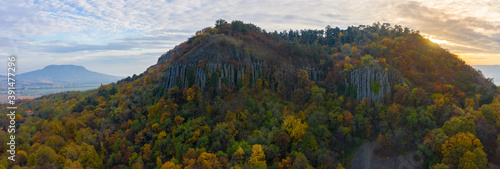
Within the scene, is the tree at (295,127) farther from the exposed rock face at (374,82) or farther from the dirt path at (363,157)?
the exposed rock face at (374,82)

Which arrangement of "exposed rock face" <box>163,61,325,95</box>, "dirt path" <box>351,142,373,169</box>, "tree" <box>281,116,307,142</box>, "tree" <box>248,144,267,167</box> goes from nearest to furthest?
"tree" <box>248,144,267,167</box>
"dirt path" <box>351,142,373,169</box>
"tree" <box>281,116,307,142</box>
"exposed rock face" <box>163,61,325,95</box>

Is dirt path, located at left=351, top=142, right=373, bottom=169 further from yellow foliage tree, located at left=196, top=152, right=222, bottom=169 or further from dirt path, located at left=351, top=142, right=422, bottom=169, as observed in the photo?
yellow foliage tree, located at left=196, top=152, right=222, bottom=169

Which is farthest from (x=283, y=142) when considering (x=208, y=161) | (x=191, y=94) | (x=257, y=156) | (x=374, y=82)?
(x=374, y=82)

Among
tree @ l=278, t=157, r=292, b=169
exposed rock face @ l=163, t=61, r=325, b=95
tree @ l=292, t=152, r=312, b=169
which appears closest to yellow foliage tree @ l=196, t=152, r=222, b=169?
tree @ l=278, t=157, r=292, b=169

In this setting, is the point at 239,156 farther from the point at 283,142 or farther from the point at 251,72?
the point at 251,72

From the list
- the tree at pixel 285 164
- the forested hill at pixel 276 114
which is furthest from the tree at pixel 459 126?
the tree at pixel 285 164

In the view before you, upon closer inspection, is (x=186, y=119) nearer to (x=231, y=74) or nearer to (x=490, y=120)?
(x=231, y=74)
